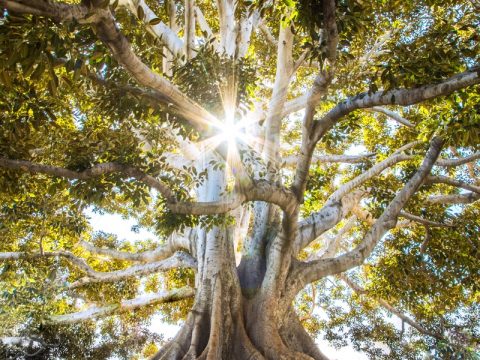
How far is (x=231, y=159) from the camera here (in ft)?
12.4

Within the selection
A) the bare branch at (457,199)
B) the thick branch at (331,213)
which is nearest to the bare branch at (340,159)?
the thick branch at (331,213)

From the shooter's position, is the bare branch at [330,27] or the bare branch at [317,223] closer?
the bare branch at [330,27]

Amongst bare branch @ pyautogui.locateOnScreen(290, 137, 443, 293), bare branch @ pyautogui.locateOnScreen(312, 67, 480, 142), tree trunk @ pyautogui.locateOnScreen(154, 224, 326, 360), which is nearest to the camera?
bare branch @ pyautogui.locateOnScreen(312, 67, 480, 142)

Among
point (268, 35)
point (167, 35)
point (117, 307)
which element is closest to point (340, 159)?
point (268, 35)

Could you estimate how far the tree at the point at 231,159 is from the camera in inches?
128

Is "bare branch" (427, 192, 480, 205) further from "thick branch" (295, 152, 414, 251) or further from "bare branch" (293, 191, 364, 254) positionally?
"bare branch" (293, 191, 364, 254)

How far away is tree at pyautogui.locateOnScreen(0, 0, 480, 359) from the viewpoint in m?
3.26

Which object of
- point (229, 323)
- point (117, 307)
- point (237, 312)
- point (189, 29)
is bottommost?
point (229, 323)

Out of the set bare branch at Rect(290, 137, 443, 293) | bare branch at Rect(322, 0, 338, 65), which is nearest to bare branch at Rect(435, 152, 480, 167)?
bare branch at Rect(290, 137, 443, 293)

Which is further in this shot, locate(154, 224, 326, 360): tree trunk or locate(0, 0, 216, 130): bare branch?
locate(154, 224, 326, 360): tree trunk

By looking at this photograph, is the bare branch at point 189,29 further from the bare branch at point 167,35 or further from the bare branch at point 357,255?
the bare branch at point 357,255

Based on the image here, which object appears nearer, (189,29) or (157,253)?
(189,29)

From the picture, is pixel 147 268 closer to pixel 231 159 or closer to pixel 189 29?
pixel 231 159

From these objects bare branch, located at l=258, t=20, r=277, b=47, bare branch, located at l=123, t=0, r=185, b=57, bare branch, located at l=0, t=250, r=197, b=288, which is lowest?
bare branch, located at l=0, t=250, r=197, b=288
